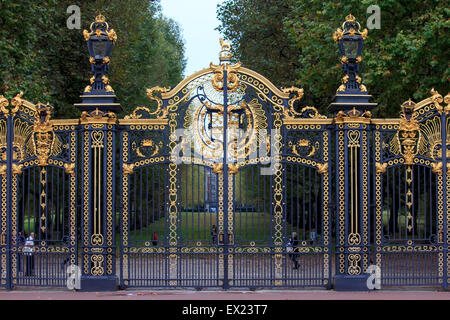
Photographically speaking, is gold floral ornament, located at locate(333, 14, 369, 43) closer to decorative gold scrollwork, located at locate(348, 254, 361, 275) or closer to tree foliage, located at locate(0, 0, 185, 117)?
decorative gold scrollwork, located at locate(348, 254, 361, 275)

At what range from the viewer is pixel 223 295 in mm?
11414

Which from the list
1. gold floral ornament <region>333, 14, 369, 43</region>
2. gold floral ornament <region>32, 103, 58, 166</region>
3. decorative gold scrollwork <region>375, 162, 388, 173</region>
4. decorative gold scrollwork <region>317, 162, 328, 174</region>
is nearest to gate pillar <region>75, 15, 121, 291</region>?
gold floral ornament <region>32, 103, 58, 166</region>

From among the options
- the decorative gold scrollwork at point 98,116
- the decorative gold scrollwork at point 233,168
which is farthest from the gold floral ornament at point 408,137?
the decorative gold scrollwork at point 98,116

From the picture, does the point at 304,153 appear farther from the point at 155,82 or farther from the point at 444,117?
the point at 155,82

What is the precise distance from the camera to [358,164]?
11922 millimetres

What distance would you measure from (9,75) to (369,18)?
10.1 meters

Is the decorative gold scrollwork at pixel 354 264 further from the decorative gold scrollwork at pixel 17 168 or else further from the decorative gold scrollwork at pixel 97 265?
the decorative gold scrollwork at pixel 17 168

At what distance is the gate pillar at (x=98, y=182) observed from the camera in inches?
467

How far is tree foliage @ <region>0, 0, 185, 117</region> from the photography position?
18.1 metres

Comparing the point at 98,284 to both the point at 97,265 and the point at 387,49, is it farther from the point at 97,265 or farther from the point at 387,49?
the point at 387,49

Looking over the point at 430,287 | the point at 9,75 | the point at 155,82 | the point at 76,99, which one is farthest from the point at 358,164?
the point at 155,82

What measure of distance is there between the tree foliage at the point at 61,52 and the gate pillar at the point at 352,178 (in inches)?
377

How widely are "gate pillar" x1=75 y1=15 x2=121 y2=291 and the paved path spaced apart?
445 millimetres

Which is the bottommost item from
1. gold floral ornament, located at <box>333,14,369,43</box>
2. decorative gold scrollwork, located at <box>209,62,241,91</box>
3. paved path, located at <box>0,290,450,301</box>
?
paved path, located at <box>0,290,450,301</box>
